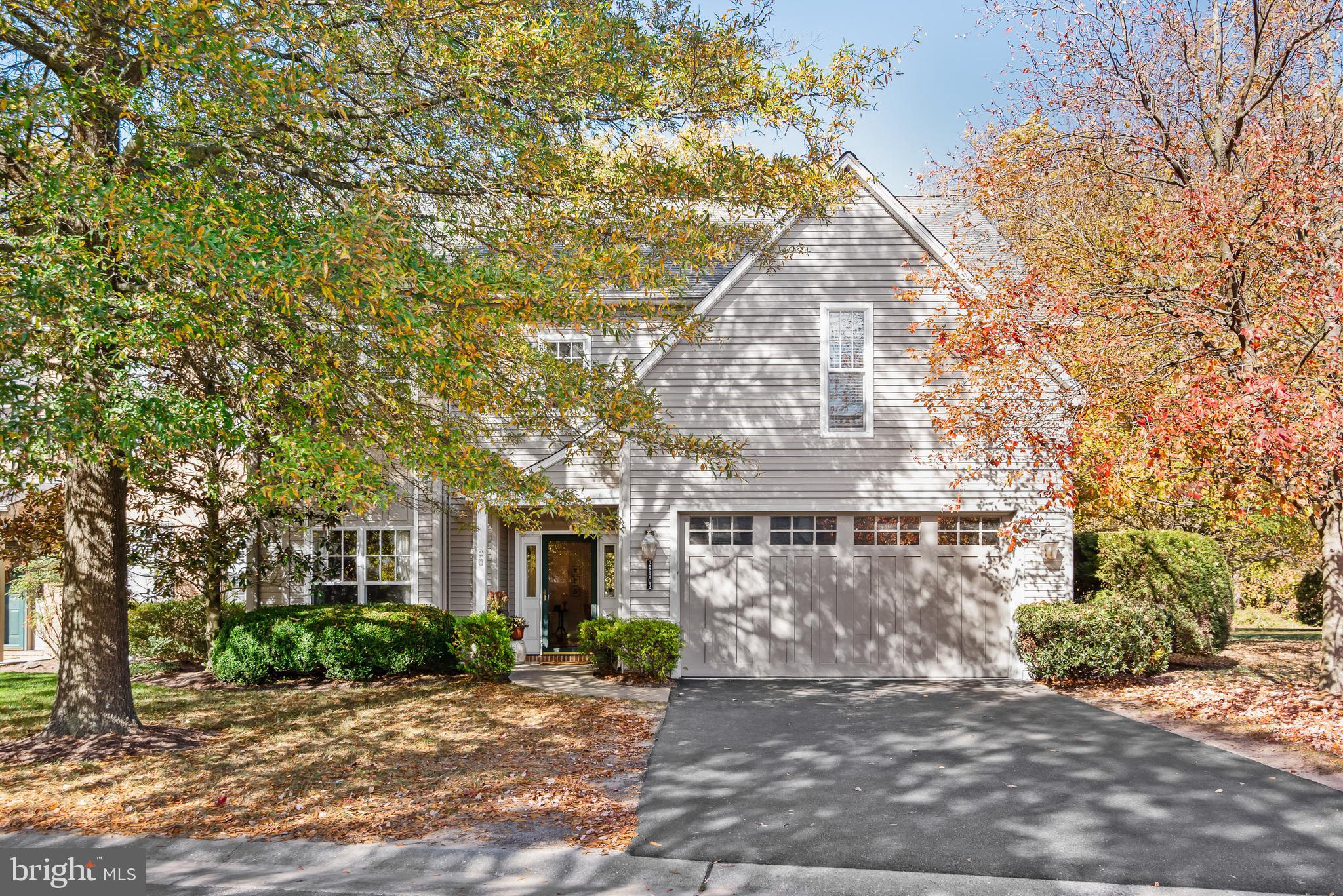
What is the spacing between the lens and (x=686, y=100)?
8891 millimetres

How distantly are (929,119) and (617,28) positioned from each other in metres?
8.99

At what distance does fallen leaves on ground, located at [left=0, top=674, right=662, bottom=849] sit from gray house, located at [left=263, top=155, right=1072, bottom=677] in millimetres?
2737

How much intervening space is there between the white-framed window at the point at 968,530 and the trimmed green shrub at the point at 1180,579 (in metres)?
1.93

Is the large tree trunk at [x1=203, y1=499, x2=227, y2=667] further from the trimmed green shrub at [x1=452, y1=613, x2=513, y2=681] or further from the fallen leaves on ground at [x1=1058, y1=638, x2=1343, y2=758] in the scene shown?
the fallen leaves on ground at [x1=1058, y1=638, x2=1343, y2=758]

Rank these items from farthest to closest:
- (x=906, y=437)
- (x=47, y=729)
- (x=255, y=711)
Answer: (x=906, y=437)
(x=255, y=711)
(x=47, y=729)

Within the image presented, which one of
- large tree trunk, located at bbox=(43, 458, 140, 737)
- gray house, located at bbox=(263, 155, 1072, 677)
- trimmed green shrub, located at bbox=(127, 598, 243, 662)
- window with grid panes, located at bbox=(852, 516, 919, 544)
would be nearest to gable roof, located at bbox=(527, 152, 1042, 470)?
gray house, located at bbox=(263, 155, 1072, 677)

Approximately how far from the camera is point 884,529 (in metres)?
13.2

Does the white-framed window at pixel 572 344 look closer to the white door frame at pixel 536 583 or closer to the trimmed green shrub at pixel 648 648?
the white door frame at pixel 536 583

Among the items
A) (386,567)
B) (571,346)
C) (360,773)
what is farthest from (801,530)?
(360,773)

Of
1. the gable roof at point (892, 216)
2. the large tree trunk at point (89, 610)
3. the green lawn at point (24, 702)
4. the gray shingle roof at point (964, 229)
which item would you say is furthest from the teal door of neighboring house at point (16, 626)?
the gray shingle roof at point (964, 229)

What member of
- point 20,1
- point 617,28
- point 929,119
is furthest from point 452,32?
point 929,119

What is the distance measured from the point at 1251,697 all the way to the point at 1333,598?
147 centimetres

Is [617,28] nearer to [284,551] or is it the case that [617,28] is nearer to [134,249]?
[134,249]

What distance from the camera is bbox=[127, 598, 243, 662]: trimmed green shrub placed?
46.8 feet
